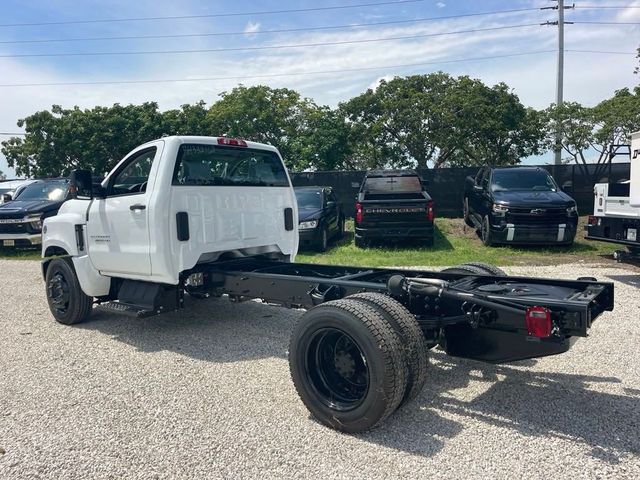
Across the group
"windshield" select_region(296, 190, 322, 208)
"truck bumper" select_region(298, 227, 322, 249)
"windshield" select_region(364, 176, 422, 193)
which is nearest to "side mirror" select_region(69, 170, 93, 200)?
"truck bumper" select_region(298, 227, 322, 249)

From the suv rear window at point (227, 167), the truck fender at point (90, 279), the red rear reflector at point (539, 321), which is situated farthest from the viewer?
A: the truck fender at point (90, 279)

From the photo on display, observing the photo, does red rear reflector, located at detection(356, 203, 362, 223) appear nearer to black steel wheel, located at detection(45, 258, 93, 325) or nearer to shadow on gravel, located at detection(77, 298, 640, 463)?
shadow on gravel, located at detection(77, 298, 640, 463)

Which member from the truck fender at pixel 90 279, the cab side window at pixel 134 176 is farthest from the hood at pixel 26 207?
the cab side window at pixel 134 176

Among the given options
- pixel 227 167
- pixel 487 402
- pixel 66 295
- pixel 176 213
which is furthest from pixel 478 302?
pixel 66 295

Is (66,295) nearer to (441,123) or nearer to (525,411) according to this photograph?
(525,411)

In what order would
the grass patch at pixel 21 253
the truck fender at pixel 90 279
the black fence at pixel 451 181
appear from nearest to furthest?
the truck fender at pixel 90 279
the grass patch at pixel 21 253
the black fence at pixel 451 181

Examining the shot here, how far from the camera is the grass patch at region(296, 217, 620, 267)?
11.4 meters

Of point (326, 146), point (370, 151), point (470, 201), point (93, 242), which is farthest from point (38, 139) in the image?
point (93, 242)

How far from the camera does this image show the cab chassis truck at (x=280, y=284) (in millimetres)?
3531

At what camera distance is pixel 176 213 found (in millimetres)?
5332

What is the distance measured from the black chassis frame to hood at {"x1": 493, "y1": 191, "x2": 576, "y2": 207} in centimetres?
805

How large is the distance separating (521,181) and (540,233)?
179 cm

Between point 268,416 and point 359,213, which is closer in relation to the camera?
point 268,416

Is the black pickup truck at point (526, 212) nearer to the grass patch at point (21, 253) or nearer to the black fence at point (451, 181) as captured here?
the black fence at point (451, 181)
